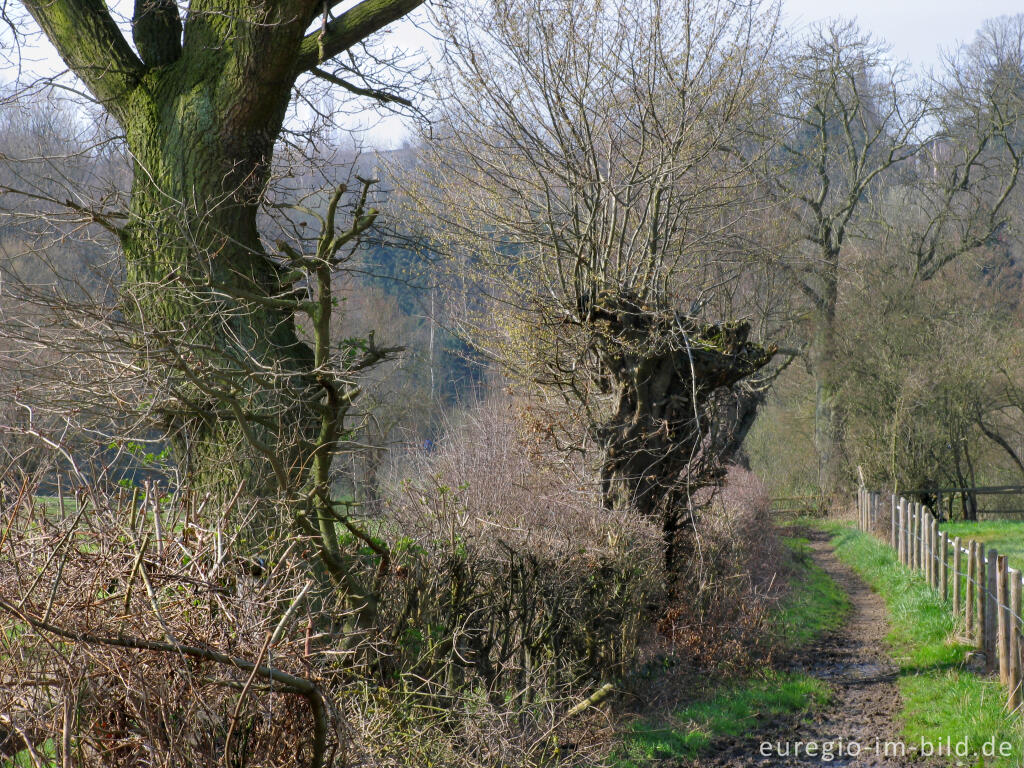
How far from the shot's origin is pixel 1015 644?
6.86 metres

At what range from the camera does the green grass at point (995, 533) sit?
18.5 m

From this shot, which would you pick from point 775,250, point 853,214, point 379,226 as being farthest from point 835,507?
point 379,226

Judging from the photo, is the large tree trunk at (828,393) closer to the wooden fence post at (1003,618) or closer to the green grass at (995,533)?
the green grass at (995,533)

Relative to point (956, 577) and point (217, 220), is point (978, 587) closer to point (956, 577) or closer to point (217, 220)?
point (956, 577)

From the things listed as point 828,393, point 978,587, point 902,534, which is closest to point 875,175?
point 828,393

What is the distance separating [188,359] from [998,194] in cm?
3037

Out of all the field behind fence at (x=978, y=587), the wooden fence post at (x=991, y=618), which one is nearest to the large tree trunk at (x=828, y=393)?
the field behind fence at (x=978, y=587)

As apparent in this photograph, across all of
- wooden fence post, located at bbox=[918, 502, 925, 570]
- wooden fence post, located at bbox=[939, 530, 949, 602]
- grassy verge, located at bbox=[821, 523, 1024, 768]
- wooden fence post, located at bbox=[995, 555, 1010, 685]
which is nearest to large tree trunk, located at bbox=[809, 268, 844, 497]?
wooden fence post, located at bbox=[918, 502, 925, 570]

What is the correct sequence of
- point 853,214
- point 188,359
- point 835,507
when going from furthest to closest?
point 853,214 → point 835,507 → point 188,359

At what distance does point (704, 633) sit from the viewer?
9.05m

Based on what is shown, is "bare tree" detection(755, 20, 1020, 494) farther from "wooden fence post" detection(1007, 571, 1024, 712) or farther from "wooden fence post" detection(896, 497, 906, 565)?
"wooden fence post" detection(1007, 571, 1024, 712)

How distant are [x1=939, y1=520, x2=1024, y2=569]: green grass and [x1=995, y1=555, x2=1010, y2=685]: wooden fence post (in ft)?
35.6

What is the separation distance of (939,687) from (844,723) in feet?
3.21

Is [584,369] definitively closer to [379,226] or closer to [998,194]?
[379,226]
